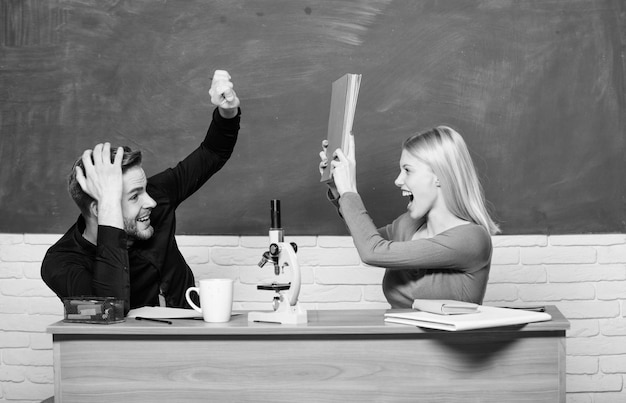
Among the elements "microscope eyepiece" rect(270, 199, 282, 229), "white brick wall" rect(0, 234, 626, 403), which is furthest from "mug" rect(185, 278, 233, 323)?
"white brick wall" rect(0, 234, 626, 403)

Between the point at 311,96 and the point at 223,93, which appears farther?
the point at 311,96

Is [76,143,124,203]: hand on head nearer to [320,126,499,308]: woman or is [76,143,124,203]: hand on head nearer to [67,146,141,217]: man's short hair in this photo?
[67,146,141,217]: man's short hair

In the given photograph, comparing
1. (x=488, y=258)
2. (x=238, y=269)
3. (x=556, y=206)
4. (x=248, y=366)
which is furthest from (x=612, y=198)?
(x=248, y=366)

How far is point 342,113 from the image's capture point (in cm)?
201

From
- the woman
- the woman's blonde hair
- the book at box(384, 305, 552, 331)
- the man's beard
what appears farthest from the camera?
the man's beard

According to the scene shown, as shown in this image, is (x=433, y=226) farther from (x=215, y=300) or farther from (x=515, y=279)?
(x=515, y=279)

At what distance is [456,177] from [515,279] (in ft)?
3.59

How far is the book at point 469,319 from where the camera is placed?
159cm

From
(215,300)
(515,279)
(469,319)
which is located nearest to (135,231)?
(215,300)

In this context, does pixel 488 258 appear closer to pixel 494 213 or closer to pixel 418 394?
pixel 418 394

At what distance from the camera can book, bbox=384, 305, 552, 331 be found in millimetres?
1591

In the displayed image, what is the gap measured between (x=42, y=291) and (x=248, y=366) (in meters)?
1.75

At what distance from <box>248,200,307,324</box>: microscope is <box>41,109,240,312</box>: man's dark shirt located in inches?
14.7

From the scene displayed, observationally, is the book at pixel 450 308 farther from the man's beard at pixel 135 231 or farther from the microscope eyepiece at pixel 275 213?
the man's beard at pixel 135 231
